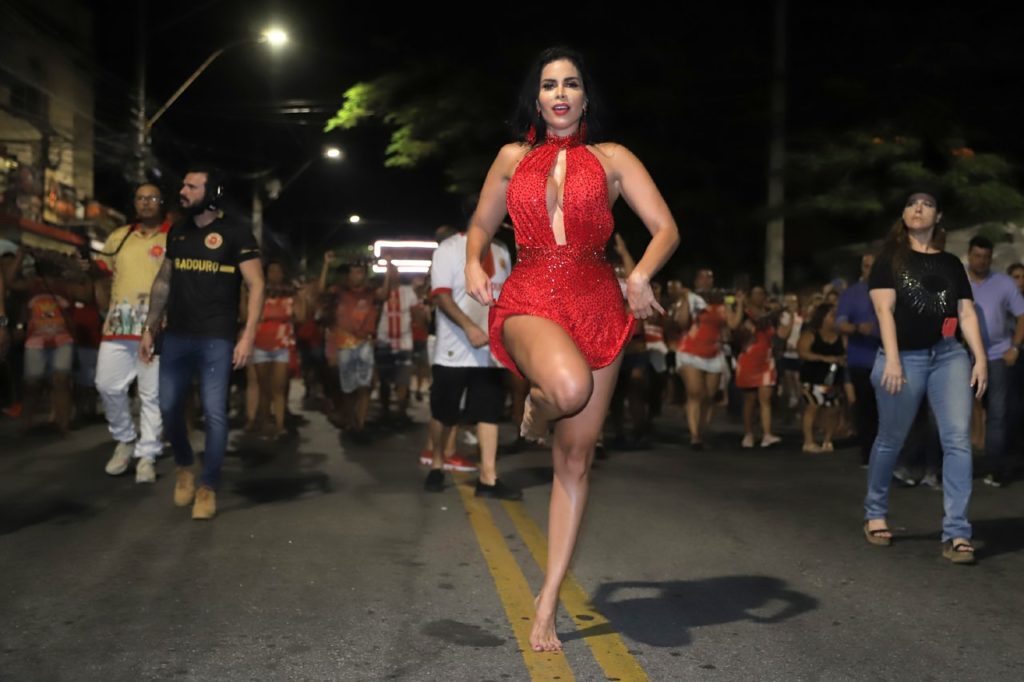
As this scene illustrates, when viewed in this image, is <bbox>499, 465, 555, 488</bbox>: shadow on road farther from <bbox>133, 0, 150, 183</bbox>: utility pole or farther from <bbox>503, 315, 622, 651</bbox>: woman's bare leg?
<bbox>133, 0, 150, 183</bbox>: utility pole

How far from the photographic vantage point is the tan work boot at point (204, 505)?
7.76 m

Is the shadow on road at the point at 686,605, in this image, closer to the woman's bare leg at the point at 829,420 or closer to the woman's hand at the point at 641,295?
the woman's hand at the point at 641,295

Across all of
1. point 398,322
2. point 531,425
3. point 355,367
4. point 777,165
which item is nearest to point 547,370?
point 531,425

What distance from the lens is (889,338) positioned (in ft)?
22.7

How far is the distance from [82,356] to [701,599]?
10125 mm

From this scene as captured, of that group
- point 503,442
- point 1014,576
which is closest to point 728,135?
point 503,442

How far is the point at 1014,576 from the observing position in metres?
6.41

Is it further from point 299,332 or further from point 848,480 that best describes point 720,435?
point 299,332

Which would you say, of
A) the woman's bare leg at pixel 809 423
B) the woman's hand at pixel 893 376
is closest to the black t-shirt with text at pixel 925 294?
the woman's hand at pixel 893 376

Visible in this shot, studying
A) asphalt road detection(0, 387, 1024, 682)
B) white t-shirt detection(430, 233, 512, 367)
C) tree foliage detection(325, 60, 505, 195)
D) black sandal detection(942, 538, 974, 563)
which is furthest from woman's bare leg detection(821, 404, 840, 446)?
tree foliage detection(325, 60, 505, 195)

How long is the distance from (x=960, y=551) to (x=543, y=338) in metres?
3.22

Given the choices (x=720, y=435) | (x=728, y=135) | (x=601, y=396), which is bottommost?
(x=720, y=435)

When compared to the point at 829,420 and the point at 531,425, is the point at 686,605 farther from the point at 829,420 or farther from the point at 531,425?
the point at 829,420

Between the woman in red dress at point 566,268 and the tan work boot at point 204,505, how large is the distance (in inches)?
137
